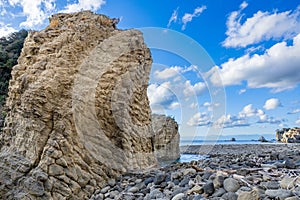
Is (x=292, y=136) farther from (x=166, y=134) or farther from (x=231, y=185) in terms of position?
(x=231, y=185)

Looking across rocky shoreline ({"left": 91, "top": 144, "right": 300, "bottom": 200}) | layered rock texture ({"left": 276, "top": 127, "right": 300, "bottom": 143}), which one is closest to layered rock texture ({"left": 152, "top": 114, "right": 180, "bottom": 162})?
rocky shoreline ({"left": 91, "top": 144, "right": 300, "bottom": 200})

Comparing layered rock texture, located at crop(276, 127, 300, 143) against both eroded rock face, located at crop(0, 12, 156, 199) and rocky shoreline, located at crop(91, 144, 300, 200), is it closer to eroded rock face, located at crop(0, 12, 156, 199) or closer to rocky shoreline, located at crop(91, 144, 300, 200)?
eroded rock face, located at crop(0, 12, 156, 199)

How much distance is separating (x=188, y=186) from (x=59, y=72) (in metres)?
3.75

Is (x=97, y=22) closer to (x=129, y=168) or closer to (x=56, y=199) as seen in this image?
(x=129, y=168)

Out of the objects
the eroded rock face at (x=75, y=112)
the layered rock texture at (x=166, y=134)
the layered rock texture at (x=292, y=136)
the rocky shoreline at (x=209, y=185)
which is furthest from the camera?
the layered rock texture at (x=292, y=136)

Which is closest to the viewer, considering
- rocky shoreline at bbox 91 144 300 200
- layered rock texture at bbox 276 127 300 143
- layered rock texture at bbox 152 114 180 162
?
rocky shoreline at bbox 91 144 300 200

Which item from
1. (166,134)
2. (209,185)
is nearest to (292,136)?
(166,134)

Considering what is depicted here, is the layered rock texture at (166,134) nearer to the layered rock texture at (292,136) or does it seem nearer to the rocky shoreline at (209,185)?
the rocky shoreline at (209,185)

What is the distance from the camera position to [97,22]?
23.1 ft

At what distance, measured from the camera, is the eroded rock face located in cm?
478

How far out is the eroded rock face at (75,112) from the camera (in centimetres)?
478

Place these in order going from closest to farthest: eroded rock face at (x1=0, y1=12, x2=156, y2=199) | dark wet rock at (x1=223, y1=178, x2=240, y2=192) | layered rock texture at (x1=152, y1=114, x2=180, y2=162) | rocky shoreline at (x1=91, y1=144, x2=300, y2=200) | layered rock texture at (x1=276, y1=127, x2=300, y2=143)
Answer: rocky shoreline at (x1=91, y1=144, x2=300, y2=200)
dark wet rock at (x1=223, y1=178, x2=240, y2=192)
eroded rock face at (x1=0, y1=12, x2=156, y2=199)
layered rock texture at (x1=152, y1=114, x2=180, y2=162)
layered rock texture at (x1=276, y1=127, x2=300, y2=143)

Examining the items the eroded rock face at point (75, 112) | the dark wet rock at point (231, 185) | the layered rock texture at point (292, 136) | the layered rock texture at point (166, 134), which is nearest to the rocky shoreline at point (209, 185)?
the dark wet rock at point (231, 185)

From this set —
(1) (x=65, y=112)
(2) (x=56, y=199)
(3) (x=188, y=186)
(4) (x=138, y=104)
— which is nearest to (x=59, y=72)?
(1) (x=65, y=112)
